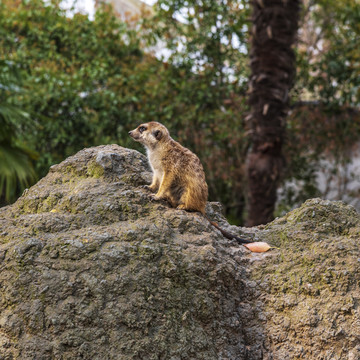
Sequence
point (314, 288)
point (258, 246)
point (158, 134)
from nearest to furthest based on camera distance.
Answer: point (314, 288) < point (258, 246) < point (158, 134)

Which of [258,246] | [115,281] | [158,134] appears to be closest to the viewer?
[115,281]

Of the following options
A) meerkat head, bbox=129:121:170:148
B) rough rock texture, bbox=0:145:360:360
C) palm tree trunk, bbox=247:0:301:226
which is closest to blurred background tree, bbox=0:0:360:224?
palm tree trunk, bbox=247:0:301:226

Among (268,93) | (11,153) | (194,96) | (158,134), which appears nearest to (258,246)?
(158,134)

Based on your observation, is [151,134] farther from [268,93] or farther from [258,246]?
[268,93]

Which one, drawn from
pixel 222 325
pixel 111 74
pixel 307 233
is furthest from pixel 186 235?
pixel 111 74

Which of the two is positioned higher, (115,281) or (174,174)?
(174,174)

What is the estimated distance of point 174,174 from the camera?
3299mm

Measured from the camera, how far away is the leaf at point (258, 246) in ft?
10.3

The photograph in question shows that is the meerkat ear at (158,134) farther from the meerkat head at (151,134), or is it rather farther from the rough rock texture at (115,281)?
the rough rock texture at (115,281)

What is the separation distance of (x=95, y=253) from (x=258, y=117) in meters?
4.95

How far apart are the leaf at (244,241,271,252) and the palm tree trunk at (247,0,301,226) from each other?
399 centimetres

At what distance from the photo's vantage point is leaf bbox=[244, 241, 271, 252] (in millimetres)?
3139

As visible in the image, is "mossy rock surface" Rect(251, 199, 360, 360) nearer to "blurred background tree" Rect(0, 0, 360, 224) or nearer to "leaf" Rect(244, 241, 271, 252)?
"leaf" Rect(244, 241, 271, 252)

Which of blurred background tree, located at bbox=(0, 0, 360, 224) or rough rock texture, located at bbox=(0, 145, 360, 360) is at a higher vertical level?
blurred background tree, located at bbox=(0, 0, 360, 224)
